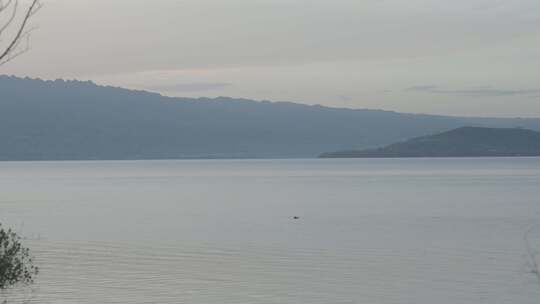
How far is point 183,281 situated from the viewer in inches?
1458

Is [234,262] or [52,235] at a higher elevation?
[52,235]

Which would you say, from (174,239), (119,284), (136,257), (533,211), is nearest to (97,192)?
(533,211)

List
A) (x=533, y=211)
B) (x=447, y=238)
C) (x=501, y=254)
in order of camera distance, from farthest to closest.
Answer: (x=533, y=211), (x=447, y=238), (x=501, y=254)

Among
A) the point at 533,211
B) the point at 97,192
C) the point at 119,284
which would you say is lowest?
the point at 119,284

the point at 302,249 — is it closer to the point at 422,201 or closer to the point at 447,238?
the point at 447,238

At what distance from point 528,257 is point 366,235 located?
13.9 m

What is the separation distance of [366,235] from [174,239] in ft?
37.4

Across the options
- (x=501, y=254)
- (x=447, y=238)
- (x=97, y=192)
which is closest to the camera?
(x=501, y=254)

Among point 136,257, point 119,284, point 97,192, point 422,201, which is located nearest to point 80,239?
point 136,257

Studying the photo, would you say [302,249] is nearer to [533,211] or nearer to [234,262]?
[234,262]

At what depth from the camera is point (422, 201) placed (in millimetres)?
97062

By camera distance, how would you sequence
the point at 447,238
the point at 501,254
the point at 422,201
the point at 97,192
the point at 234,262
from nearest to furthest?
the point at 234,262, the point at 501,254, the point at 447,238, the point at 422,201, the point at 97,192

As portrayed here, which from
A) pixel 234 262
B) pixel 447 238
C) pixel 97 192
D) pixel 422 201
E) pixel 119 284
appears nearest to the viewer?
pixel 119 284

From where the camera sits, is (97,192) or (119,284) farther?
(97,192)
